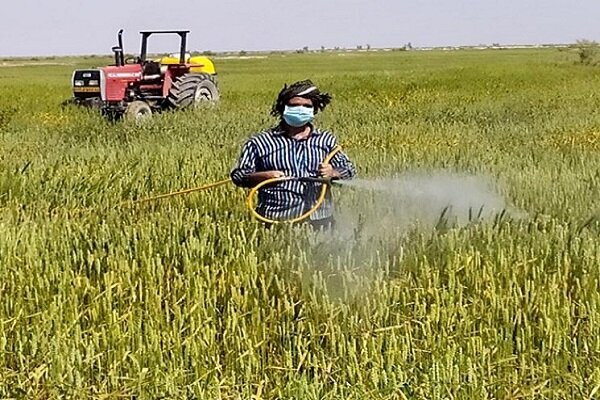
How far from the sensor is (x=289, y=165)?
4.76 metres

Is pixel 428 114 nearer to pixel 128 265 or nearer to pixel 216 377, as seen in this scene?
pixel 128 265

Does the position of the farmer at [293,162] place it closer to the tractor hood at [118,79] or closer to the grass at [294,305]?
the grass at [294,305]

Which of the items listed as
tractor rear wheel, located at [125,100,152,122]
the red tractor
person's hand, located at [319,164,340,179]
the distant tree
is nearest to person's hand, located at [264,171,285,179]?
person's hand, located at [319,164,340,179]

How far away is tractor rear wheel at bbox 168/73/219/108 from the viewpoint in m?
16.0

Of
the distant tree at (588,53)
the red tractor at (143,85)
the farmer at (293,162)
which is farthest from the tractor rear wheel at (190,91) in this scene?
the distant tree at (588,53)

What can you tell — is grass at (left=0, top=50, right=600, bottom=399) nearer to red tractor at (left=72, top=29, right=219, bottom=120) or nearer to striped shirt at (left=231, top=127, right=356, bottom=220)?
striped shirt at (left=231, top=127, right=356, bottom=220)

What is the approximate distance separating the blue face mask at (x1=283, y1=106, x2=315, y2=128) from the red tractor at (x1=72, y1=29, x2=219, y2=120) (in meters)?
10.4

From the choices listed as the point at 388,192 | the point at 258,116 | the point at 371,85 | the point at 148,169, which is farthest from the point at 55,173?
the point at 371,85

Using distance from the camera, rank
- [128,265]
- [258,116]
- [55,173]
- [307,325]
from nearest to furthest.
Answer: [307,325] < [128,265] < [55,173] < [258,116]

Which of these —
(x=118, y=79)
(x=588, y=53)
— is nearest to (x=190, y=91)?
(x=118, y=79)

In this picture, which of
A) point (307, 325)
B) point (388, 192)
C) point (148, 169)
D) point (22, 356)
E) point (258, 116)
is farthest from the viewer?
point (258, 116)

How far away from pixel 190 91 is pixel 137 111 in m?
1.55

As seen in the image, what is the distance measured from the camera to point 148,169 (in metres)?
8.24

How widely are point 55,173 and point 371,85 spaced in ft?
63.3
